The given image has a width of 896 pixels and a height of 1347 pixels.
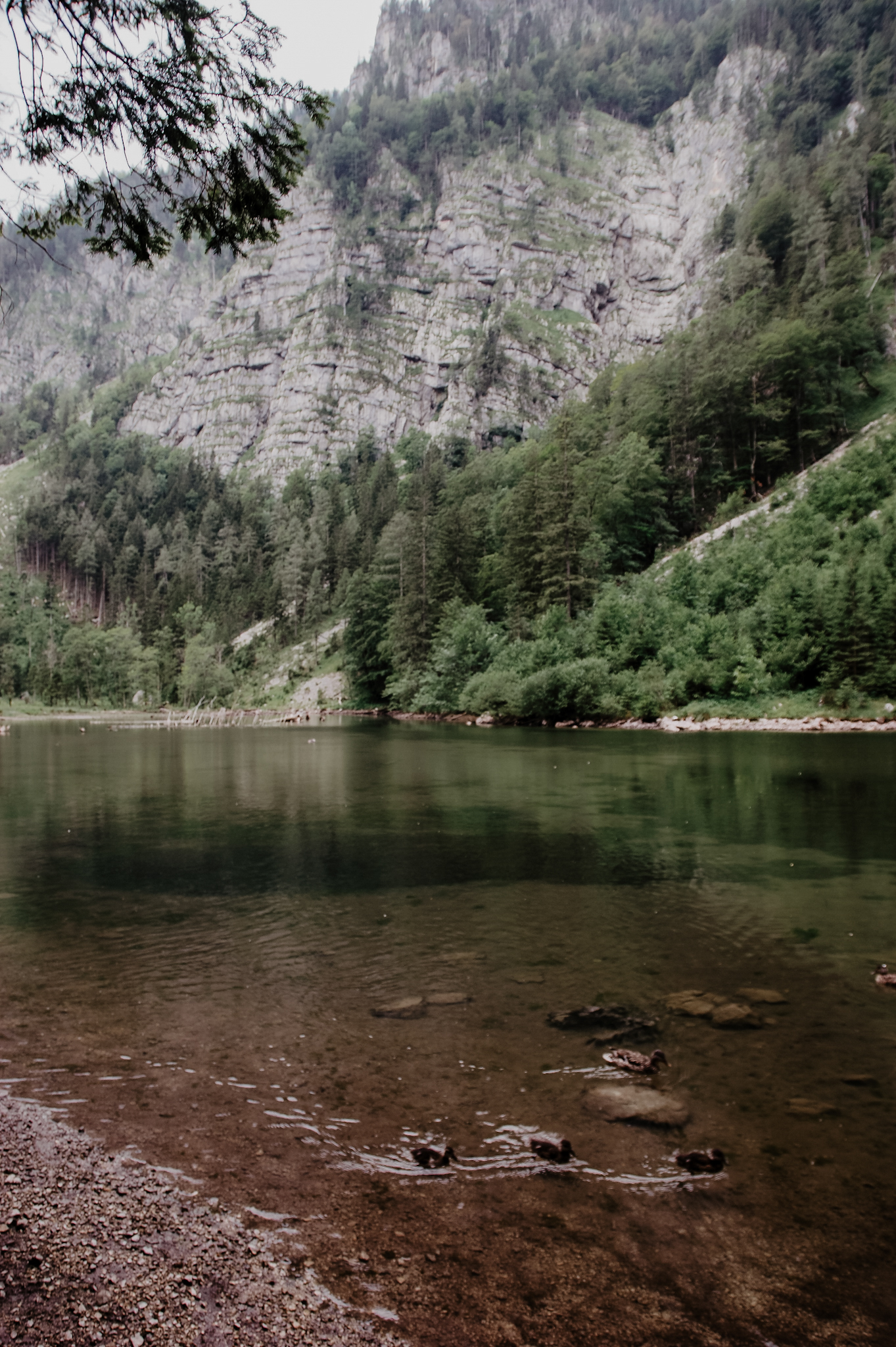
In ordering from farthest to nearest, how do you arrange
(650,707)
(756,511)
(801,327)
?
(801,327), (756,511), (650,707)

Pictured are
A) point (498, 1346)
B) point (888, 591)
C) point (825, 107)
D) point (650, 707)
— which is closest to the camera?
point (498, 1346)

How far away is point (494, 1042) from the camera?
5.88 m

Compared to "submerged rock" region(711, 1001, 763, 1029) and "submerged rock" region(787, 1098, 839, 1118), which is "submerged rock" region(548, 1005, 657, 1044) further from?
"submerged rock" region(787, 1098, 839, 1118)

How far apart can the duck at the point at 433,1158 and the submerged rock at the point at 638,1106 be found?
1.16 meters

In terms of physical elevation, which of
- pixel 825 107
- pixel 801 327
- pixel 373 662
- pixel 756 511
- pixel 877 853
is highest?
pixel 825 107

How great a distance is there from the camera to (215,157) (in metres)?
8.84

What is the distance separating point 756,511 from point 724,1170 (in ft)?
222

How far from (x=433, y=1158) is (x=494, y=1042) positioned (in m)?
1.75

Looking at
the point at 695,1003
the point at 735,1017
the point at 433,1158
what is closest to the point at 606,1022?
the point at 695,1003

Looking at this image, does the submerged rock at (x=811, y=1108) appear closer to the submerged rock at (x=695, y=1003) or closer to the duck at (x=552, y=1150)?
the submerged rock at (x=695, y=1003)

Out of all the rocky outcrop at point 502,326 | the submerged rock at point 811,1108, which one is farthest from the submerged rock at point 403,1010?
the rocky outcrop at point 502,326

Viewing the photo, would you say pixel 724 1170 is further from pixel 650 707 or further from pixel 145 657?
pixel 145 657

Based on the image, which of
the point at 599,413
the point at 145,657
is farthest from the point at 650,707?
the point at 145,657

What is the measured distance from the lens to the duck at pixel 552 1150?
428 cm
